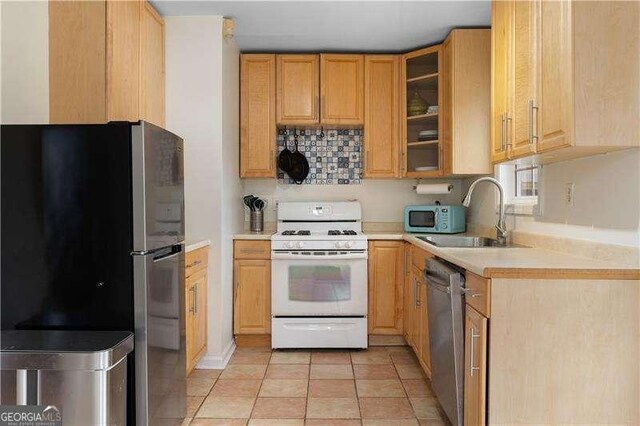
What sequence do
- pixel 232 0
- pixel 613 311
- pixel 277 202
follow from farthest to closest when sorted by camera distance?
pixel 277 202, pixel 232 0, pixel 613 311

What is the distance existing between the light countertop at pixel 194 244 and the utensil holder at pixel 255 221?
0.76 metres

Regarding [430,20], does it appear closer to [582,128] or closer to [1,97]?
[582,128]

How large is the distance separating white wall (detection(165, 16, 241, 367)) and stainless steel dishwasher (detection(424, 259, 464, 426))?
1.50 meters

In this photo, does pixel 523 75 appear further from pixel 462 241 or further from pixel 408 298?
pixel 408 298

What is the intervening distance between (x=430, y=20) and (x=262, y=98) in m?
1.44

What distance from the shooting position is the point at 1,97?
6.72ft

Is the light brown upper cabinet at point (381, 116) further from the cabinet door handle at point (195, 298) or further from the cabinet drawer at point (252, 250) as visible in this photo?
the cabinet door handle at point (195, 298)

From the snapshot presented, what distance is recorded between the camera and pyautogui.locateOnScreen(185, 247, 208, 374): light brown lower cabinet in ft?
8.81

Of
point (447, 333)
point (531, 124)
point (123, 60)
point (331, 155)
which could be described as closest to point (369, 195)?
point (331, 155)

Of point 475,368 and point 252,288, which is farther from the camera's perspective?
point 252,288

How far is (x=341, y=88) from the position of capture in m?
3.77

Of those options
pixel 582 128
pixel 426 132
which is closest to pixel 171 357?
pixel 582 128

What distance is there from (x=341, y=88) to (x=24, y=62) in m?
2.30

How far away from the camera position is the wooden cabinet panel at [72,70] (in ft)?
7.29
